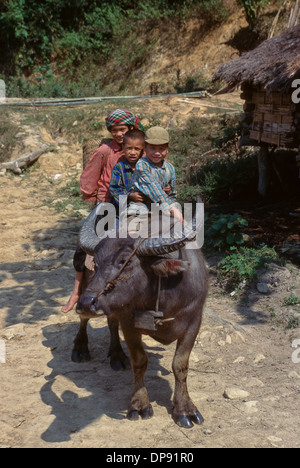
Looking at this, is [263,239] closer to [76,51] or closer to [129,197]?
[129,197]

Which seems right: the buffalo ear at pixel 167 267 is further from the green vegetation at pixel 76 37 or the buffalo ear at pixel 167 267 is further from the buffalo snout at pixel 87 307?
the green vegetation at pixel 76 37

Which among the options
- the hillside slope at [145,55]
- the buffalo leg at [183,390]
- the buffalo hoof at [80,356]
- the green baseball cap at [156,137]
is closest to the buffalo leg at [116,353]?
the buffalo hoof at [80,356]

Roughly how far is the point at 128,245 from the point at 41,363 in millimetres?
1880

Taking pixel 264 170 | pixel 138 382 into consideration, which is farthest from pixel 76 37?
pixel 138 382

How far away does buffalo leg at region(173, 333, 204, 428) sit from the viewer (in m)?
3.66

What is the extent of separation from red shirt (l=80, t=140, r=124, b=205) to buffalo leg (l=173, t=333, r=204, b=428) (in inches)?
58.0

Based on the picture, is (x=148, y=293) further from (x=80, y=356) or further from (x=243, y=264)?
(x=243, y=264)

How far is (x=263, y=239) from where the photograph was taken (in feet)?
23.7

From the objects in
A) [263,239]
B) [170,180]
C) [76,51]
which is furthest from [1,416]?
[76,51]

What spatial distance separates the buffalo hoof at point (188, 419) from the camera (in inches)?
142

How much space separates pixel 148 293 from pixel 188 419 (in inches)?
39.1

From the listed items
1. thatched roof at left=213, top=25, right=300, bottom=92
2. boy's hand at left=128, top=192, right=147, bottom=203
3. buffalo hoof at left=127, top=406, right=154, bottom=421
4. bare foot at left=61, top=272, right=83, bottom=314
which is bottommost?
buffalo hoof at left=127, top=406, right=154, bottom=421

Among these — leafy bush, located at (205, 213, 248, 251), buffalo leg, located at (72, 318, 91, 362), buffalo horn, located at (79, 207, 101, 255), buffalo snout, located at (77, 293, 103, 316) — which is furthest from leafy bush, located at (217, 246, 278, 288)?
buffalo snout, located at (77, 293, 103, 316)

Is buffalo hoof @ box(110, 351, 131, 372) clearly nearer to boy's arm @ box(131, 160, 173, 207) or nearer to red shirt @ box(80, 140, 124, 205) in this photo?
red shirt @ box(80, 140, 124, 205)
